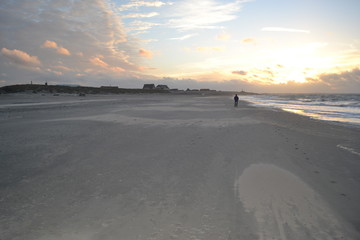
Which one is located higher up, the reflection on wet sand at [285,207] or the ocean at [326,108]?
the ocean at [326,108]

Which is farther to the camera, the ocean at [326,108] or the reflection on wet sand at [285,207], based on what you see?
the ocean at [326,108]

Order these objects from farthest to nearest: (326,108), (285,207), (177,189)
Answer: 1. (326,108)
2. (177,189)
3. (285,207)

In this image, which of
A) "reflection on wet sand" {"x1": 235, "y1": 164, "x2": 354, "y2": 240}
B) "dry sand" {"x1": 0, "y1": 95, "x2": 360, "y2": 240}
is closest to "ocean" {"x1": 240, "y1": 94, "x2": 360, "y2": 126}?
"dry sand" {"x1": 0, "y1": 95, "x2": 360, "y2": 240}

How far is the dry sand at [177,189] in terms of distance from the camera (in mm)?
3670

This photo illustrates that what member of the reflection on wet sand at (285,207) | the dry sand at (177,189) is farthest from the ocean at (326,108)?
the reflection on wet sand at (285,207)

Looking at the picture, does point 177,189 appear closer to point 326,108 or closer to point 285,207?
point 285,207

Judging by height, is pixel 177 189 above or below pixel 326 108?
below

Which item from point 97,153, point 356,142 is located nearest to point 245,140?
point 356,142

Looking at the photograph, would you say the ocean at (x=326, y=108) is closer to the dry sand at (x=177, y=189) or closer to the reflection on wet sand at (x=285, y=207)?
the dry sand at (x=177, y=189)

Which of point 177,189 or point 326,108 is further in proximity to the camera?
point 326,108

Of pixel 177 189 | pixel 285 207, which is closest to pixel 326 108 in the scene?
pixel 285 207

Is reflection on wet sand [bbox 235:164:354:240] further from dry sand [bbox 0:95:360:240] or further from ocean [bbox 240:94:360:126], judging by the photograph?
ocean [bbox 240:94:360:126]

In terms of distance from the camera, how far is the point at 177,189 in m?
5.11

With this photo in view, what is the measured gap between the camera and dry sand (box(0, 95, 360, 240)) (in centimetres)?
367
